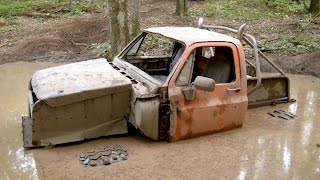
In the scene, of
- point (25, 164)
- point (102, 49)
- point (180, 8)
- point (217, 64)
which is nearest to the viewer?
point (25, 164)

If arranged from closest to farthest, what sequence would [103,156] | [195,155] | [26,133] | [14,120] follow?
1. [103,156]
2. [195,155]
3. [26,133]
4. [14,120]

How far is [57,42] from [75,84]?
24.8ft

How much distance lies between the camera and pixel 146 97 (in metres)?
5.90

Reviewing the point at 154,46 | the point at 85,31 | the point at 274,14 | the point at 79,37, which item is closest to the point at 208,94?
the point at 154,46

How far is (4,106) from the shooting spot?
7879 mm

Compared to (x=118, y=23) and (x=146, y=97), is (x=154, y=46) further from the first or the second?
(x=146, y=97)

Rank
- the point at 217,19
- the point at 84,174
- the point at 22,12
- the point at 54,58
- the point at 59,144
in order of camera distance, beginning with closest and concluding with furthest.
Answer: the point at 84,174 → the point at 59,144 → the point at 54,58 → the point at 217,19 → the point at 22,12

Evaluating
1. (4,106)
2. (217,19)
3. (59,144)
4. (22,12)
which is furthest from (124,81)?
(22,12)

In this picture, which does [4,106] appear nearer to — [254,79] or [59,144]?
[59,144]

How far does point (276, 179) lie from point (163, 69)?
9.76 ft

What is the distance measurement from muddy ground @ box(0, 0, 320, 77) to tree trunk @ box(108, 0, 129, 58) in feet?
6.37

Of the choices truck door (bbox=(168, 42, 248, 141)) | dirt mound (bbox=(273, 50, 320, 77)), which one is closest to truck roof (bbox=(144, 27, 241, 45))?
truck door (bbox=(168, 42, 248, 141))

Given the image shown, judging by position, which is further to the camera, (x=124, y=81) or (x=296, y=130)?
Answer: (x=296, y=130)

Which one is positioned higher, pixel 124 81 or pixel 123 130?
pixel 124 81
